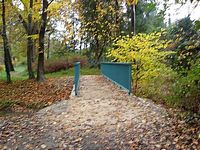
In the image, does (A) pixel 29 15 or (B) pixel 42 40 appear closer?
(B) pixel 42 40

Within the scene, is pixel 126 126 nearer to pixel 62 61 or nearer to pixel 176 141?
pixel 176 141

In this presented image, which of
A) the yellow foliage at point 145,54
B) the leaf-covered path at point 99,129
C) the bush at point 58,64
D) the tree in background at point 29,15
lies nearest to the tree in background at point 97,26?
the bush at point 58,64

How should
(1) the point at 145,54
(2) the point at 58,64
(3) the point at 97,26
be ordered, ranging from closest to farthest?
1. (1) the point at 145,54
2. (3) the point at 97,26
3. (2) the point at 58,64

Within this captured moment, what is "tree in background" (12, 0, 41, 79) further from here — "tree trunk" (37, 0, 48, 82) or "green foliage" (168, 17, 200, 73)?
"green foliage" (168, 17, 200, 73)

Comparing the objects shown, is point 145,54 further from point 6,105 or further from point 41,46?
point 41,46

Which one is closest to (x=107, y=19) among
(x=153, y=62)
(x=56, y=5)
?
(x=56, y=5)

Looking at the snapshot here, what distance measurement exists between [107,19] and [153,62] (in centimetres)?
1525

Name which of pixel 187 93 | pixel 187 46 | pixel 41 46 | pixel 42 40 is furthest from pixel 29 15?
pixel 187 93

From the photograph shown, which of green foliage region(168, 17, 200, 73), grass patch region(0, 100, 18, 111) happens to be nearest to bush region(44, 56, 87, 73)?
grass patch region(0, 100, 18, 111)

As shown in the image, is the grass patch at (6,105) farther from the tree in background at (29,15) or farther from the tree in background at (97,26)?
the tree in background at (97,26)

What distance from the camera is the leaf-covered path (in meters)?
5.14

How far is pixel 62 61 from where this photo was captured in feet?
94.1

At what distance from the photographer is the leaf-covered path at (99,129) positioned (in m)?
5.14

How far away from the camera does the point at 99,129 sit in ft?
19.6
